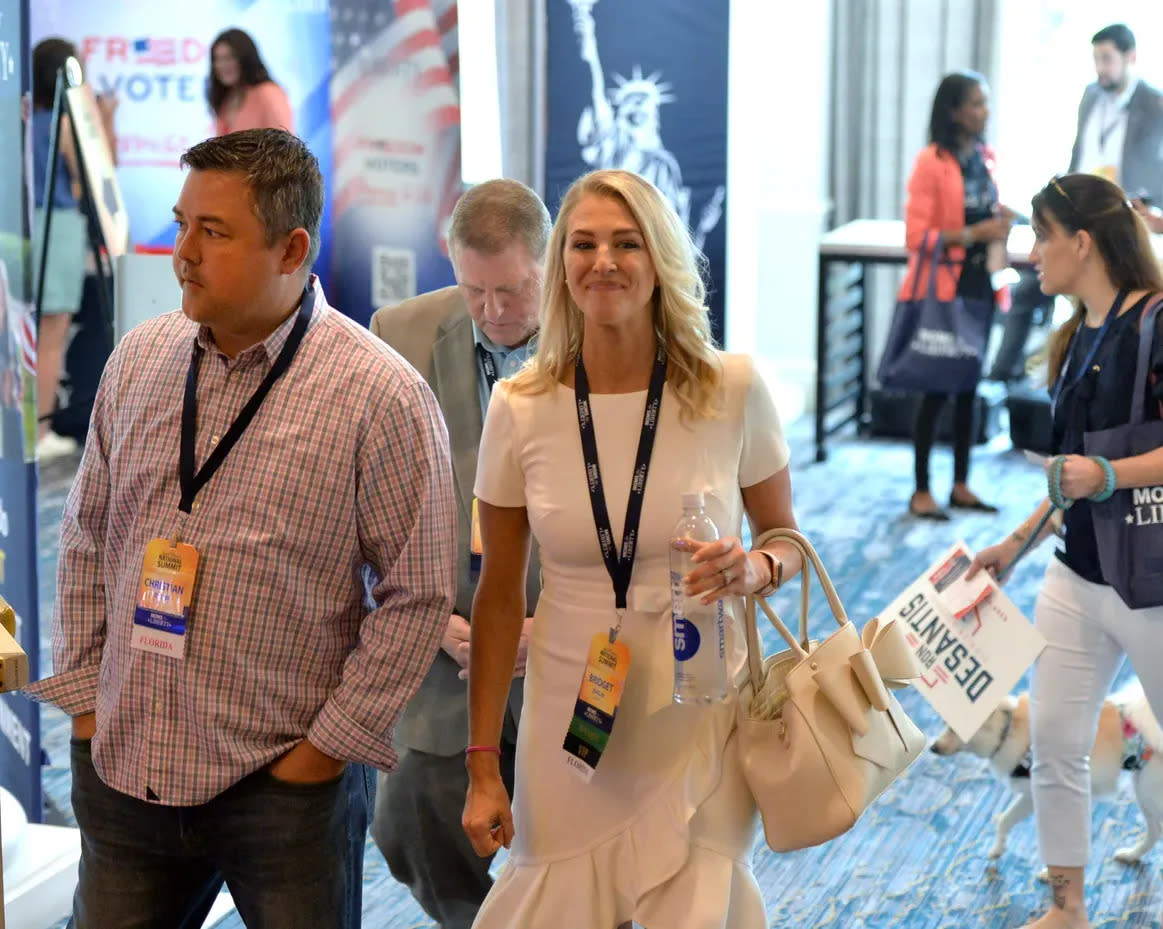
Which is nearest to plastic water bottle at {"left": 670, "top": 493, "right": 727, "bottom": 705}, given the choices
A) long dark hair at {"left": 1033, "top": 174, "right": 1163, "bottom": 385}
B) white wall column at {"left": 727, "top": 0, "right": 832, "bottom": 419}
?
long dark hair at {"left": 1033, "top": 174, "right": 1163, "bottom": 385}

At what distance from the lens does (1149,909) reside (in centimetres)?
349

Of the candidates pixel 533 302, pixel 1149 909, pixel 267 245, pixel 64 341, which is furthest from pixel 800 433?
pixel 267 245

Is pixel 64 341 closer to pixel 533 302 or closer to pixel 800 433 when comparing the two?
pixel 800 433

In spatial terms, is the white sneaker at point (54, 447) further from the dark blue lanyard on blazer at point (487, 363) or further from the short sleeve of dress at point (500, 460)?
the short sleeve of dress at point (500, 460)

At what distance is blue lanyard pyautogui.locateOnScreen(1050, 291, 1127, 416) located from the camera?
3.07 metres

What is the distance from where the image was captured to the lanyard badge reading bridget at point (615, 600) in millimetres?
2049

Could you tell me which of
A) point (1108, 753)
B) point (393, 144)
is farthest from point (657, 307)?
point (393, 144)

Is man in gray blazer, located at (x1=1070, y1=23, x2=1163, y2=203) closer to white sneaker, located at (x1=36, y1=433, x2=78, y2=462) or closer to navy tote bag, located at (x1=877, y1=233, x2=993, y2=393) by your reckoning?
navy tote bag, located at (x1=877, y1=233, x2=993, y2=393)

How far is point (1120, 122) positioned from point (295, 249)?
632cm

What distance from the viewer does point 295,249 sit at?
203cm

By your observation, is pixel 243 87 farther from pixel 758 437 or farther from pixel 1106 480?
pixel 758 437

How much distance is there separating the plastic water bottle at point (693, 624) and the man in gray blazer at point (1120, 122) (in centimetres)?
586

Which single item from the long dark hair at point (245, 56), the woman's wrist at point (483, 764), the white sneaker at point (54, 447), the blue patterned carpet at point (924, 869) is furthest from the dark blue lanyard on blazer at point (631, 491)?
the white sneaker at point (54, 447)

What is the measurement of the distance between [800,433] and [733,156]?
2.29 m
